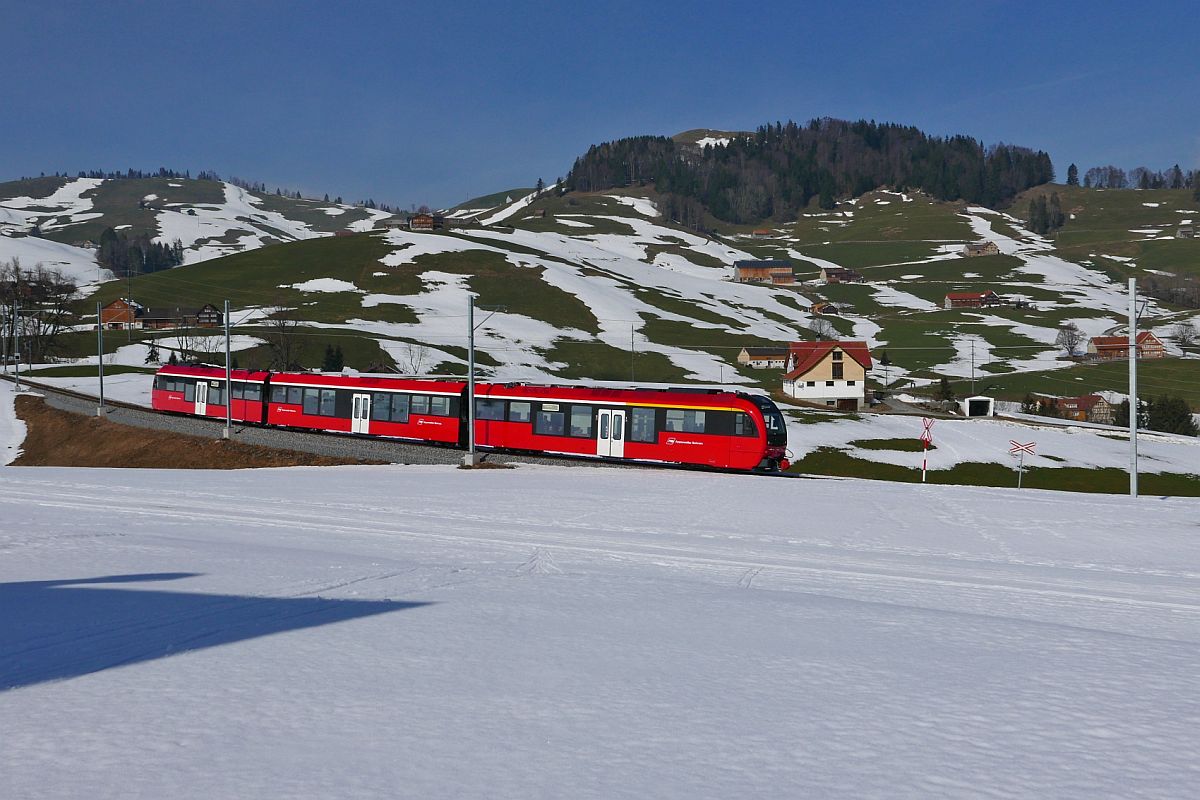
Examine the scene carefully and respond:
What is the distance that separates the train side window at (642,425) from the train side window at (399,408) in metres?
15.6

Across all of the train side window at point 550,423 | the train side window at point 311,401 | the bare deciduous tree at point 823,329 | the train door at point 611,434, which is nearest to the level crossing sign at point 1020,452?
the train door at point 611,434

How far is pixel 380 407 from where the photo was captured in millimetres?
54281

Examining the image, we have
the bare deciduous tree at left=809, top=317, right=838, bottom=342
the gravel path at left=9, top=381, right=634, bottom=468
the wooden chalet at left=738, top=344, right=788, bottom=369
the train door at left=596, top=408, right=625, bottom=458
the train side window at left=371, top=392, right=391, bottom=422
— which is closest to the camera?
the train door at left=596, top=408, right=625, bottom=458

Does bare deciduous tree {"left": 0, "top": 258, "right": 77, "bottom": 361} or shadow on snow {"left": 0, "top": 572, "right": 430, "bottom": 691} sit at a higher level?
bare deciduous tree {"left": 0, "top": 258, "right": 77, "bottom": 361}

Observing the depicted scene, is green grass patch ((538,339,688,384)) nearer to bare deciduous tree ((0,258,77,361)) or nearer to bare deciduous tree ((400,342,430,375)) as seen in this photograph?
bare deciduous tree ((400,342,430,375))

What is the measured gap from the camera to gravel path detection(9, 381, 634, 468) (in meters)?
47.8

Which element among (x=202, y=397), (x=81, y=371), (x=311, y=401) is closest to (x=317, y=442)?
(x=311, y=401)

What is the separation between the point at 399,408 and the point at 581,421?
1326 cm

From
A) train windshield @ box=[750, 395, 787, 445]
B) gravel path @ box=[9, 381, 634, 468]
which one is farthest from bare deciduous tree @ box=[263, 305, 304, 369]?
train windshield @ box=[750, 395, 787, 445]

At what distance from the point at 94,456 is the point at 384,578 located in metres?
53.7

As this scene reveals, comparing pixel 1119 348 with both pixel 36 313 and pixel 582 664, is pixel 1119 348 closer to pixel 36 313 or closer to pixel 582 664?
pixel 582 664

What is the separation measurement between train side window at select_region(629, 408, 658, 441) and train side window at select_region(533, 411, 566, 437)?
3977 mm

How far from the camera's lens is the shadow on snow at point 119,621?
8.84m

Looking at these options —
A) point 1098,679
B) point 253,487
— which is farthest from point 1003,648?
point 253,487
